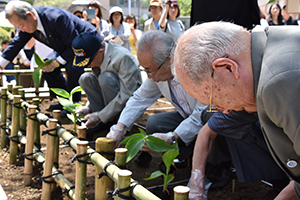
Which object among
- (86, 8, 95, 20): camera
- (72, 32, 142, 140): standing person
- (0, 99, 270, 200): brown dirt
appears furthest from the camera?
(86, 8, 95, 20): camera

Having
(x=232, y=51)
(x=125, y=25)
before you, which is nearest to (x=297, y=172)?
(x=232, y=51)

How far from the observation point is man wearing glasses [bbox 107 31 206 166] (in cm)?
186

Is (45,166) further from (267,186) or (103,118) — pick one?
(267,186)

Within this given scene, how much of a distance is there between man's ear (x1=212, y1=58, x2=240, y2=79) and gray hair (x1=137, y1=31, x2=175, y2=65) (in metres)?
1.02

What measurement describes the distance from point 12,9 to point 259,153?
8.57ft

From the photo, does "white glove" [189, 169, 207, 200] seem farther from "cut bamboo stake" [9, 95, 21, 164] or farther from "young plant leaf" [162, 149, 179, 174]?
"cut bamboo stake" [9, 95, 21, 164]

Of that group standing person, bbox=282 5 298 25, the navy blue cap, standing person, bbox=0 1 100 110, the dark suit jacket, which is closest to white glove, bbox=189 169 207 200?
the navy blue cap

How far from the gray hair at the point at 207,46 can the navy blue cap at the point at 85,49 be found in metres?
1.70

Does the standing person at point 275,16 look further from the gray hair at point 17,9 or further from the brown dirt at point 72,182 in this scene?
the gray hair at point 17,9

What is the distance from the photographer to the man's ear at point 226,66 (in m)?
0.89

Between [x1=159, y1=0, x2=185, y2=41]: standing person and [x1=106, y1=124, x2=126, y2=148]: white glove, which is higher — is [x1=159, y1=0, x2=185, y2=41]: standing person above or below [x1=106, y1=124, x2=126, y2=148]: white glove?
above

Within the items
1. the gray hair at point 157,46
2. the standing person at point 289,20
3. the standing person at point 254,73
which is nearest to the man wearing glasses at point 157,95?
the gray hair at point 157,46

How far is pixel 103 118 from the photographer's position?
2.58m

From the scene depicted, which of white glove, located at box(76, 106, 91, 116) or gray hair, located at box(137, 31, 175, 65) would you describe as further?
white glove, located at box(76, 106, 91, 116)
